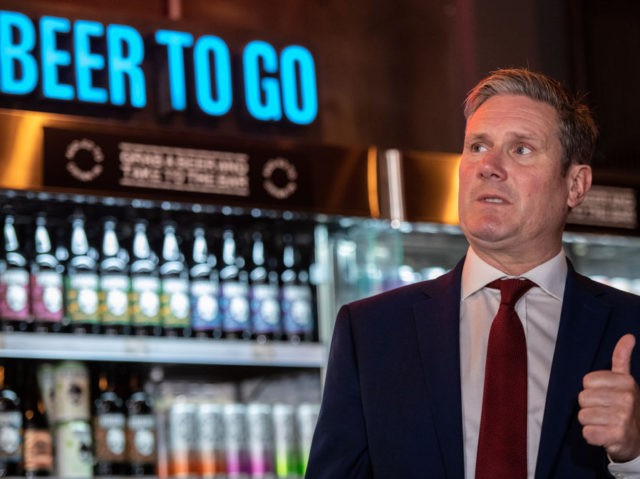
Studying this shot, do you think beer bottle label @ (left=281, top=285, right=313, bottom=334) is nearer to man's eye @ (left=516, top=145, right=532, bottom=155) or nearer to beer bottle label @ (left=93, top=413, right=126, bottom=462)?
beer bottle label @ (left=93, top=413, right=126, bottom=462)

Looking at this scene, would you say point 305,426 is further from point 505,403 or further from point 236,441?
point 505,403

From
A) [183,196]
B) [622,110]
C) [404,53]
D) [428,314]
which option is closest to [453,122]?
[404,53]

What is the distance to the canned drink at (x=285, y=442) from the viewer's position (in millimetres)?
3963

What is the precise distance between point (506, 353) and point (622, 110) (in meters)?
3.26

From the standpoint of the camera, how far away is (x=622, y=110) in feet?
16.5

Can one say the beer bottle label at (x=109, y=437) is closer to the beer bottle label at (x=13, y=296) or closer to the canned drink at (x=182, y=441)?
the canned drink at (x=182, y=441)

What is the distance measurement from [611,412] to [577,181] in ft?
2.02

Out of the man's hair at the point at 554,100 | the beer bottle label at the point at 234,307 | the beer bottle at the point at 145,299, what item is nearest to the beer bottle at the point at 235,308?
the beer bottle label at the point at 234,307

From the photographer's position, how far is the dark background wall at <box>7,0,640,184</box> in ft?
14.8

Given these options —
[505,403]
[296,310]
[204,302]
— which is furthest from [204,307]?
[505,403]

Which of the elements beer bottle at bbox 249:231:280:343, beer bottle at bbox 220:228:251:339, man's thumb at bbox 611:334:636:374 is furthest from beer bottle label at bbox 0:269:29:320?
man's thumb at bbox 611:334:636:374

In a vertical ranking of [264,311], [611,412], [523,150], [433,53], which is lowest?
[611,412]

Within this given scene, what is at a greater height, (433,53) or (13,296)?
(433,53)

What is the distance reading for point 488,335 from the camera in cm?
203
